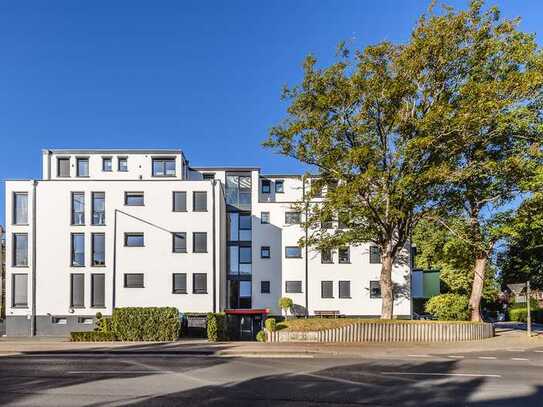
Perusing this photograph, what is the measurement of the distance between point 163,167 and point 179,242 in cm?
1068

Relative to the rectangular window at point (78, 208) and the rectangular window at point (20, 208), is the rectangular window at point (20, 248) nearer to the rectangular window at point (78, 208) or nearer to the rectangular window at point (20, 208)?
the rectangular window at point (20, 208)

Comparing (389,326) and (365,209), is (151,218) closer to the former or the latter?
(365,209)

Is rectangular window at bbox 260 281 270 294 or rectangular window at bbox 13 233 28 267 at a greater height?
rectangular window at bbox 13 233 28 267

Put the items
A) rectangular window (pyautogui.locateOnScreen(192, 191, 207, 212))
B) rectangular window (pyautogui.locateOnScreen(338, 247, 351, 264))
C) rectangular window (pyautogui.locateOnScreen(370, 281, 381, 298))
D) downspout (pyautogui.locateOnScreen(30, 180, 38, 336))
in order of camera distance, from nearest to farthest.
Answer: downspout (pyautogui.locateOnScreen(30, 180, 38, 336)), rectangular window (pyautogui.locateOnScreen(192, 191, 207, 212)), rectangular window (pyautogui.locateOnScreen(370, 281, 381, 298)), rectangular window (pyautogui.locateOnScreen(338, 247, 351, 264))

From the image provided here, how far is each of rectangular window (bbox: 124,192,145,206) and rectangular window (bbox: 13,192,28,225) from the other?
7.61 m

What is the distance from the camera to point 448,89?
86.2 ft

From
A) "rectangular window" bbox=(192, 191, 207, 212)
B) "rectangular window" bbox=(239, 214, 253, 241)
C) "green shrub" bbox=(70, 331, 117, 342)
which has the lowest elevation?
"green shrub" bbox=(70, 331, 117, 342)

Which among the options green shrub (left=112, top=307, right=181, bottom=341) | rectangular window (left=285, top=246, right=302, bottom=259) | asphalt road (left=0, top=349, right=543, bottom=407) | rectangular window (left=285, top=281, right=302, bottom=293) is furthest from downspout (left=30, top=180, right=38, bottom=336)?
asphalt road (left=0, top=349, right=543, bottom=407)

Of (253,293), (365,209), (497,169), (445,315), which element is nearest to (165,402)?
(365,209)

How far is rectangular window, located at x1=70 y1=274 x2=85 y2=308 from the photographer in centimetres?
3884

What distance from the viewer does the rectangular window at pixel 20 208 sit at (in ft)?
131

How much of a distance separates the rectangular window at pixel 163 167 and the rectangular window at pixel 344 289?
17515 mm

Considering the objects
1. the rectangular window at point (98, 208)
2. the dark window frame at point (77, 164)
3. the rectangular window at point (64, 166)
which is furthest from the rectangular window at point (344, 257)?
the rectangular window at point (64, 166)

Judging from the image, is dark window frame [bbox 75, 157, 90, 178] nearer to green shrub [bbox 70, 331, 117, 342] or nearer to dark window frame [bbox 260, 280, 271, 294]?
dark window frame [bbox 260, 280, 271, 294]
